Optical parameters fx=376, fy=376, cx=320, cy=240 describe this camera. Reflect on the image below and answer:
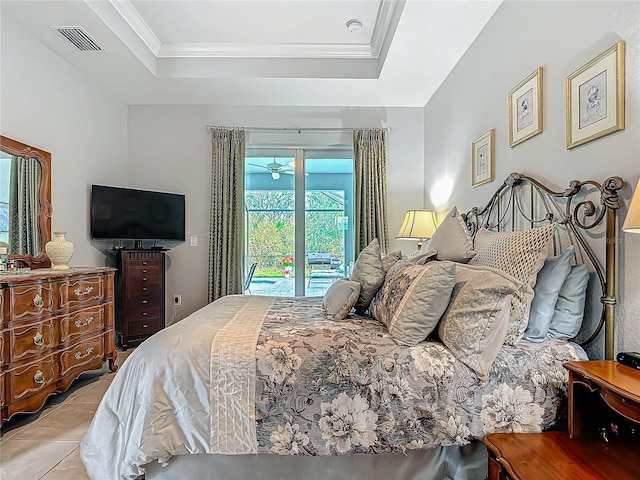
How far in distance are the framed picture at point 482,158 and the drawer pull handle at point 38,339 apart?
3.14 m

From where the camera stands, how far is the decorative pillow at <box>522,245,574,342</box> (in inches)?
64.1

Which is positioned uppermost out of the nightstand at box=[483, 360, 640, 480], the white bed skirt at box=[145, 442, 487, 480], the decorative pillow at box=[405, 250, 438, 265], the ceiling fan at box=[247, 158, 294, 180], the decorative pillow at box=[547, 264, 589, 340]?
the ceiling fan at box=[247, 158, 294, 180]

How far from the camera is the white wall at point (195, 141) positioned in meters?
→ 4.32

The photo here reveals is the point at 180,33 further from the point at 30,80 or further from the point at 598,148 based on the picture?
the point at 598,148

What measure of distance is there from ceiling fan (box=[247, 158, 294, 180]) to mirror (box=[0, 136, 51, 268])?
2.06 m

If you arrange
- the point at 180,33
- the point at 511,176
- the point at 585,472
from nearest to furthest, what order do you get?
the point at 585,472 < the point at 511,176 < the point at 180,33

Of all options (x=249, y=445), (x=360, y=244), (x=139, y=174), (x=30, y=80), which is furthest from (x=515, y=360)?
(x=139, y=174)

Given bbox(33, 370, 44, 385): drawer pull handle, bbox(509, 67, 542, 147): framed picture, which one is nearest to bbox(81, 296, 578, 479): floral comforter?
bbox(33, 370, 44, 385): drawer pull handle

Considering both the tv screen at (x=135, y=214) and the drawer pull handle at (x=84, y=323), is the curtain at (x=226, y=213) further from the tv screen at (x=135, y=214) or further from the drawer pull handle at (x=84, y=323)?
the drawer pull handle at (x=84, y=323)

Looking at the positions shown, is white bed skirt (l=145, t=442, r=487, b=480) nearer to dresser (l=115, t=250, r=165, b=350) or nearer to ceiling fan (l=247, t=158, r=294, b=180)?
dresser (l=115, t=250, r=165, b=350)

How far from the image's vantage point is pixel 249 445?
1521 millimetres

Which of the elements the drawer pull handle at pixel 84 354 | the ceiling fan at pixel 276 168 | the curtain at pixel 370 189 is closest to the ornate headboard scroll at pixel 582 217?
the curtain at pixel 370 189

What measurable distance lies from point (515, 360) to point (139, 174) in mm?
4204

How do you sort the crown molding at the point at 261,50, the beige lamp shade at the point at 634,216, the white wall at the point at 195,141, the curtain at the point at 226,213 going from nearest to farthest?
1. the beige lamp shade at the point at 634,216
2. the crown molding at the point at 261,50
3. the curtain at the point at 226,213
4. the white wall at the point at 195,141
